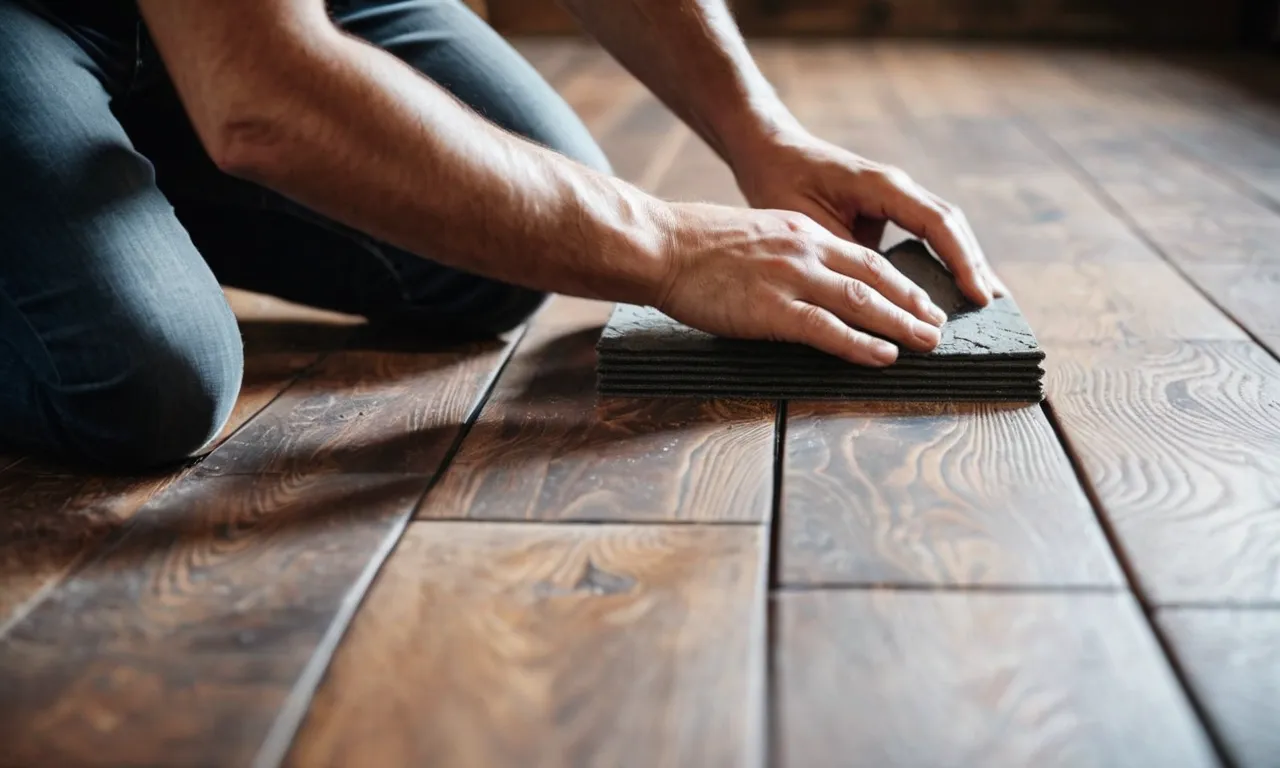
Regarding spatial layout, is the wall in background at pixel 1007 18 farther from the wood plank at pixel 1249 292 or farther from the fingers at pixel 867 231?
the fingers at pixel 867 231

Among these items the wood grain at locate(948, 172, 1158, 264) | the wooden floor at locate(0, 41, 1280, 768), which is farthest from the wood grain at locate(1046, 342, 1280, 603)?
the wood grain at locate(948, 172, 1158, 264)

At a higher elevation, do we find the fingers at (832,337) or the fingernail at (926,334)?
the fingers at (832,337)

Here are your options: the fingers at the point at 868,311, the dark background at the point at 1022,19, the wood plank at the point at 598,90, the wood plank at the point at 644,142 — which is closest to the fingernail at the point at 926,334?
the fingers at the point at 868,311

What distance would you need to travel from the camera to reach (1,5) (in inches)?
49.4

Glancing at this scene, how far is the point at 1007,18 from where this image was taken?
16.2 feet

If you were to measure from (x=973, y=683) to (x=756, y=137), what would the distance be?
874mm

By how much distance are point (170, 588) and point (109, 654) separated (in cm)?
9

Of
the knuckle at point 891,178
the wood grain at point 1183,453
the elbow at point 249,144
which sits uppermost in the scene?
the elbow at point 249,144

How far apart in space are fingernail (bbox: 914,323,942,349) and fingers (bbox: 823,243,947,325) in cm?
2

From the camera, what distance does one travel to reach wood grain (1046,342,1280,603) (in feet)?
3.07

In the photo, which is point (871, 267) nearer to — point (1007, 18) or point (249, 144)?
point (249, 144)

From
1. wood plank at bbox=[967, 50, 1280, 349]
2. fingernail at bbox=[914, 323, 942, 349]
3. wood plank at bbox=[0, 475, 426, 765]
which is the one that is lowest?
wood plank at bbox=[967, 50, 1280, 349]

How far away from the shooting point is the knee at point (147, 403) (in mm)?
1129

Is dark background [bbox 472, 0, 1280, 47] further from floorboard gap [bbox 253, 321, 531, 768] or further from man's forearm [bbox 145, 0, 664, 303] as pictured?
floorboard gap [bbox 253, 321, 531, 768]
